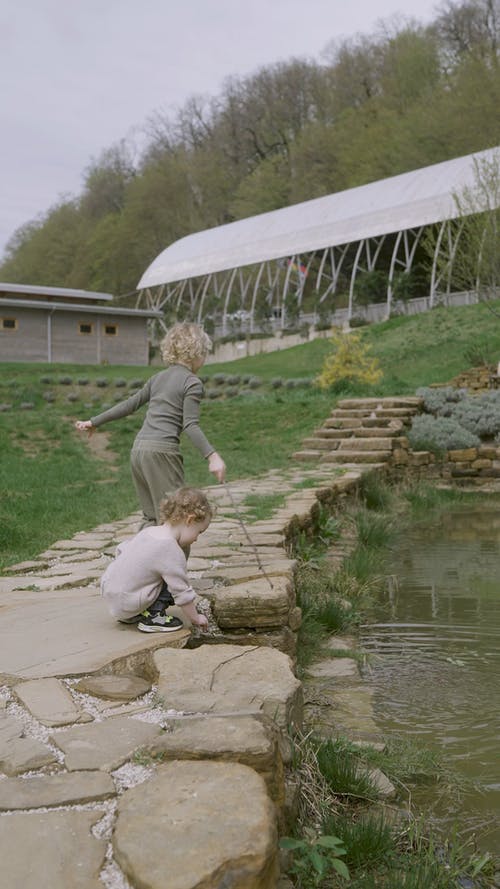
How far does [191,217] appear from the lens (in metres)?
51.6

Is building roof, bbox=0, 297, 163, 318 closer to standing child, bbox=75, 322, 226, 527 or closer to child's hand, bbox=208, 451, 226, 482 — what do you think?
standing child, bbox=75, 322, 226, 527

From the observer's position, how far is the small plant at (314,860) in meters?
1.94

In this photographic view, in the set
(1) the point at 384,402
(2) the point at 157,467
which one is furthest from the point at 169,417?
(1) the point at 384,402

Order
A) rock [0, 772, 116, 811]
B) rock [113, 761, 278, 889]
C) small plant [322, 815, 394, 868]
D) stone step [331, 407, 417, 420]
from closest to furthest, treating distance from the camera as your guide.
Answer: rock [113, 761, 278, 889]
rock [0, 772, 116, 811]
small plant [322, 815, 394, 868]
stone step [331, 407, 417, 420]

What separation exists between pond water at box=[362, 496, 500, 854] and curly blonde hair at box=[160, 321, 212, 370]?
1760 millimetres

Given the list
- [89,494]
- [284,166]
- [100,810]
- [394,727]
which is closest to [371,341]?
[89,494]

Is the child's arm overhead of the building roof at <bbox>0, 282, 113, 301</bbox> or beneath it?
beneath

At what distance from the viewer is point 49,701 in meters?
2.48

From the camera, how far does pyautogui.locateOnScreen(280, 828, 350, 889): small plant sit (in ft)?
6.37

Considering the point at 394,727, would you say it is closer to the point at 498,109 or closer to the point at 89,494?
the point at 89,494

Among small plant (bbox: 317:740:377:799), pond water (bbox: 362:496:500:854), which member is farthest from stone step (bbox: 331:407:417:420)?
small plant (bbox: 317:740:377:799)

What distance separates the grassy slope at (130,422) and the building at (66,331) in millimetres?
2604

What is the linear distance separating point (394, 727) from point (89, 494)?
524 cm

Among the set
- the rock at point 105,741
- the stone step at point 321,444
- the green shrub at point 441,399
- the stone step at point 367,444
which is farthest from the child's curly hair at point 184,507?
the green shrub at point 441,399
